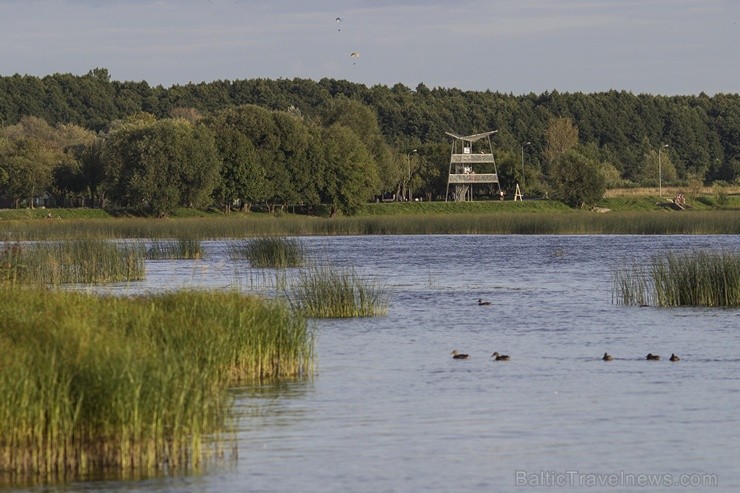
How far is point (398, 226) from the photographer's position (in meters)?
83.4

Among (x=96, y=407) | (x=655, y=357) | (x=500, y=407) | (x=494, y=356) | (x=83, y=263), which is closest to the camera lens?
(x=96, y=407)

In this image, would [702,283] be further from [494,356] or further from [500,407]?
[500,407]

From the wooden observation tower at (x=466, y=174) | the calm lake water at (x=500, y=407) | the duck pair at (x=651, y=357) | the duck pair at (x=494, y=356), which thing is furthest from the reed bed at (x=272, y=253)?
the wooden observation tower at (x=466, y=174)

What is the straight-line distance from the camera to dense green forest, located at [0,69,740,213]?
322 feet

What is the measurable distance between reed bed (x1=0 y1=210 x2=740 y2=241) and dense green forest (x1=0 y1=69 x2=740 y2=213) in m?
16.6

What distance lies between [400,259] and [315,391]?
3603cm

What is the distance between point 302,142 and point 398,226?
25.8m

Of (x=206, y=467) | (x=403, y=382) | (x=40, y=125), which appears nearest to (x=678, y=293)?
(x=403, y=382)

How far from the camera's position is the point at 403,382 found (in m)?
21.1

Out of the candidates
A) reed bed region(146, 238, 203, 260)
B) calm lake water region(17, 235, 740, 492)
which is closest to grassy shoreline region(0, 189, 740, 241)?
reed bed region(146, 238, 203, 260)

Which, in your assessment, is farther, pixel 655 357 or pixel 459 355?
pixel 459 355

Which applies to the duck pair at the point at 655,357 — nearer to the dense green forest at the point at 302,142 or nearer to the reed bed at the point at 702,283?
the reed bed at the point at 702,283

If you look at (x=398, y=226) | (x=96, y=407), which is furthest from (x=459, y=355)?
(x=398, y=226)

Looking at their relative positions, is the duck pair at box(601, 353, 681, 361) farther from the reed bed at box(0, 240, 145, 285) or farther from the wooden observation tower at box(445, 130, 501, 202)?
the wooden observation tower at box(445, 130, 501, 202)
